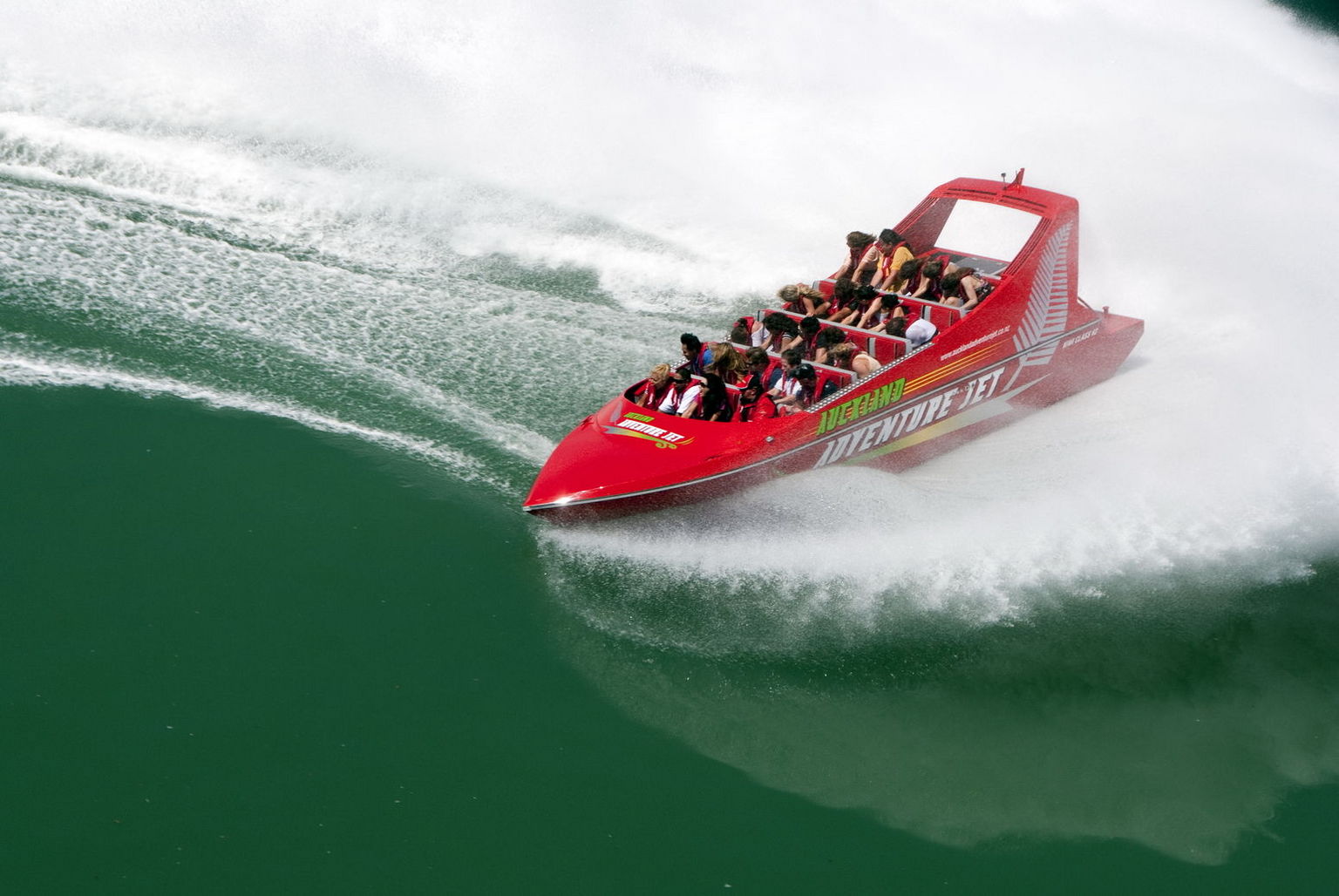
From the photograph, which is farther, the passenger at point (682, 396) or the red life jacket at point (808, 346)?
the red life jacket at point (808, 346)

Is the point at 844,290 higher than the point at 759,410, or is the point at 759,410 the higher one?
the point at 844,290

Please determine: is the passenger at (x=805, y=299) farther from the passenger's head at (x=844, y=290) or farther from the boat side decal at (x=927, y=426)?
the boat side decal at (x=927, y=426)

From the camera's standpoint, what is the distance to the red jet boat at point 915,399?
9.02 metres

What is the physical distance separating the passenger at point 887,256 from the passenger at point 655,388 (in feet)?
10.6

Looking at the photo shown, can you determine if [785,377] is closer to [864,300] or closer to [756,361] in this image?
[756,361]

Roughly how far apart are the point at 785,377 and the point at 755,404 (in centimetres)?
51

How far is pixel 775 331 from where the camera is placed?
10719mm

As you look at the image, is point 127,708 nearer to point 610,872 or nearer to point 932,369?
point 610,872

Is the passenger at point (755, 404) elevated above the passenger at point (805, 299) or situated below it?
below

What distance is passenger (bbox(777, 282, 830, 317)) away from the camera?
11.2m

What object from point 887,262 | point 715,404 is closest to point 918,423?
point 715,404

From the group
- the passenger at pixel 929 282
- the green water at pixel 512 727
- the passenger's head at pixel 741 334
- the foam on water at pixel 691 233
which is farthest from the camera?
the passenger at pixel 929 282

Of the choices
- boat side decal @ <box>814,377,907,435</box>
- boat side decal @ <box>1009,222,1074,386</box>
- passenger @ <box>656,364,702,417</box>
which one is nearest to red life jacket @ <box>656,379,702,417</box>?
passenger @ <box>656,364,702,417</box>

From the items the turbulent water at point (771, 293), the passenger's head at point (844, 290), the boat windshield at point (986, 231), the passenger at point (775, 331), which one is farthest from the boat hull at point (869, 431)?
the boat windshield at point (986, 231)
